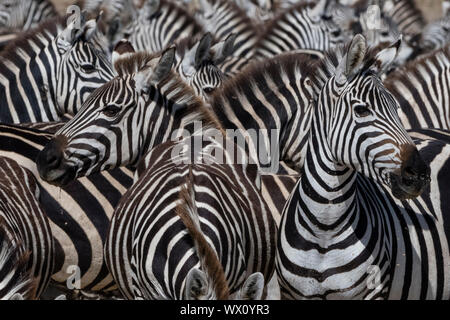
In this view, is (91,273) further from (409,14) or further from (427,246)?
(409,14)

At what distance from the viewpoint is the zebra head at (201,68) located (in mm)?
7902

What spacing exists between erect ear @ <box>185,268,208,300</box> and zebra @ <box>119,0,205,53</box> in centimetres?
Result: 777

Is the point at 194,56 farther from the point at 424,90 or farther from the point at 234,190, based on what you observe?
the point at 234,190

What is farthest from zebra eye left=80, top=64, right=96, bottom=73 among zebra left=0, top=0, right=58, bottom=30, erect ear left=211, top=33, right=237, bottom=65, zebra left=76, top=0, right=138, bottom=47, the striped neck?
zebra left=0, top=0, right=58, bottom=30

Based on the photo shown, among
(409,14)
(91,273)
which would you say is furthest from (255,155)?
(409,14)

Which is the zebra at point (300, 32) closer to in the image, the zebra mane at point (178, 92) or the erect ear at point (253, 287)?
the zebra mane at point (178, 92)

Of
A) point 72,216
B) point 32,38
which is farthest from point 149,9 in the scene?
point 72,216

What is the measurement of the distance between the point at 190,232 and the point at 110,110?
4.63ft

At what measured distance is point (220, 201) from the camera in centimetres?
501

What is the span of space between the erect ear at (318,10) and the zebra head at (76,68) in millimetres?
4914

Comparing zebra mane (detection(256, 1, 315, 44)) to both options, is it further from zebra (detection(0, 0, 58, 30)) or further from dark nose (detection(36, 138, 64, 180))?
dark nose (detection(36, 138, 64, 180))

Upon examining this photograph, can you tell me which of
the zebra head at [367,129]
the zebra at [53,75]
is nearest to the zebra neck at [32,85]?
the zebra at [53,75]

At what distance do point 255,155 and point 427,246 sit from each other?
1311 mm

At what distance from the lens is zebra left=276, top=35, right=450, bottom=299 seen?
4879 millimetres
